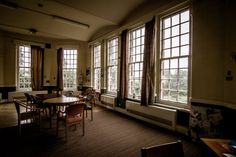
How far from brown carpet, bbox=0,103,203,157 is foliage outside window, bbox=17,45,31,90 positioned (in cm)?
442

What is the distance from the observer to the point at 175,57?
3.67 meters

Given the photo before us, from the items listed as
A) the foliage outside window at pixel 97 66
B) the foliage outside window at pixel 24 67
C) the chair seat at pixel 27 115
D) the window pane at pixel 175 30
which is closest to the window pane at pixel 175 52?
the window pane at pixel 175 30

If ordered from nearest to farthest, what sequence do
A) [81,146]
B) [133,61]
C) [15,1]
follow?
[81,146]
[15,1]
[133,61]

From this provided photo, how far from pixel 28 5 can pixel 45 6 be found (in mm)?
536

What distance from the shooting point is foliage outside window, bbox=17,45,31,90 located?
289 inches

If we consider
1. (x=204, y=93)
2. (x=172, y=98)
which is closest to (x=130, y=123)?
(x=172, y=98)

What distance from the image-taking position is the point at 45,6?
463 centimetres

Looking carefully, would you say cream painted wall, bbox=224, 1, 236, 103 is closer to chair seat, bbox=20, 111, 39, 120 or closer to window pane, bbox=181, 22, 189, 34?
window pane, bbox=181, 22, 189, 34

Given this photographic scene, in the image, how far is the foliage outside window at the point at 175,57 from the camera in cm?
348

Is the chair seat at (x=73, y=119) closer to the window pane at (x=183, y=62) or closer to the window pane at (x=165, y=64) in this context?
the window pane at (x=165, y=64)

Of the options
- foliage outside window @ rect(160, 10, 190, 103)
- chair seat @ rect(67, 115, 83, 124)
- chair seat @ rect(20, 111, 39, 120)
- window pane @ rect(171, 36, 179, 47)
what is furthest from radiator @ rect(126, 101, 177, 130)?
chair seat @ rect(20, 111, 39, 120)

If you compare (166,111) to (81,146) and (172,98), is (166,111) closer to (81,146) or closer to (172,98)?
(172,98)

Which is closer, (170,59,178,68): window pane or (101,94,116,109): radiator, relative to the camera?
(170,59,178,68): window pane

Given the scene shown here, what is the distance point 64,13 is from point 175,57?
13.7 ft
